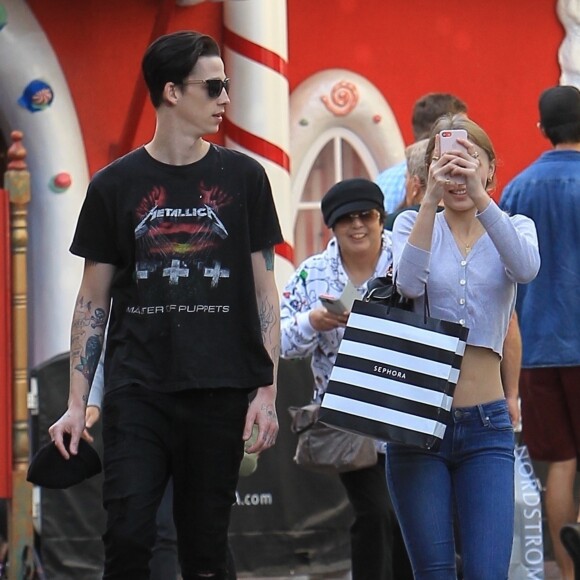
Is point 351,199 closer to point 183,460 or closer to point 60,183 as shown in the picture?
point 183,460

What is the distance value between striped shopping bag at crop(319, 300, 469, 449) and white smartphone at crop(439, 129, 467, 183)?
1.31 feet

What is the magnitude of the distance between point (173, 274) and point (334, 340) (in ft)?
4.99

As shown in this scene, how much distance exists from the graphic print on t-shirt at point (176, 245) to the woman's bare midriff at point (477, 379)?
734mm

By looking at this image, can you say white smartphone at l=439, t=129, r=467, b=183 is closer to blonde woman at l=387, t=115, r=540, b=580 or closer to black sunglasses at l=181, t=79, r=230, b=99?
blonde woman at l=387, t=115, r=540, b=580

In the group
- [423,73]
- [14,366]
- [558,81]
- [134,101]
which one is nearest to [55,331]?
[134,101]

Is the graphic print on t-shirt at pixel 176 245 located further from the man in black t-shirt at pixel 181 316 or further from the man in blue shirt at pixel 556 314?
the man in blue shirt at pixel 556 314

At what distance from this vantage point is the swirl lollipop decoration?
927cm

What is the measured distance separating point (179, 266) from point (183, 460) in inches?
21.4

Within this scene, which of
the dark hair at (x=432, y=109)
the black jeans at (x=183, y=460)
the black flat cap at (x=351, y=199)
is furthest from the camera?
the dark hair at (x=432, y=109)

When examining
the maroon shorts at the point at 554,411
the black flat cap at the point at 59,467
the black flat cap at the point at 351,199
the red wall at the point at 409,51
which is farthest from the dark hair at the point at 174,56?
the red wall at the point at 409,51

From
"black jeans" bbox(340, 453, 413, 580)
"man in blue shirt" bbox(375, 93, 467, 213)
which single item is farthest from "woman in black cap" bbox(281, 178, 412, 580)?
"man in blue shirt" bbox(375, 93, 467, 213)

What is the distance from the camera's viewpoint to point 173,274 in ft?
13.1

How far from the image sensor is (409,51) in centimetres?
951

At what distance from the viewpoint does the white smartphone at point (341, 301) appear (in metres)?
5.02
